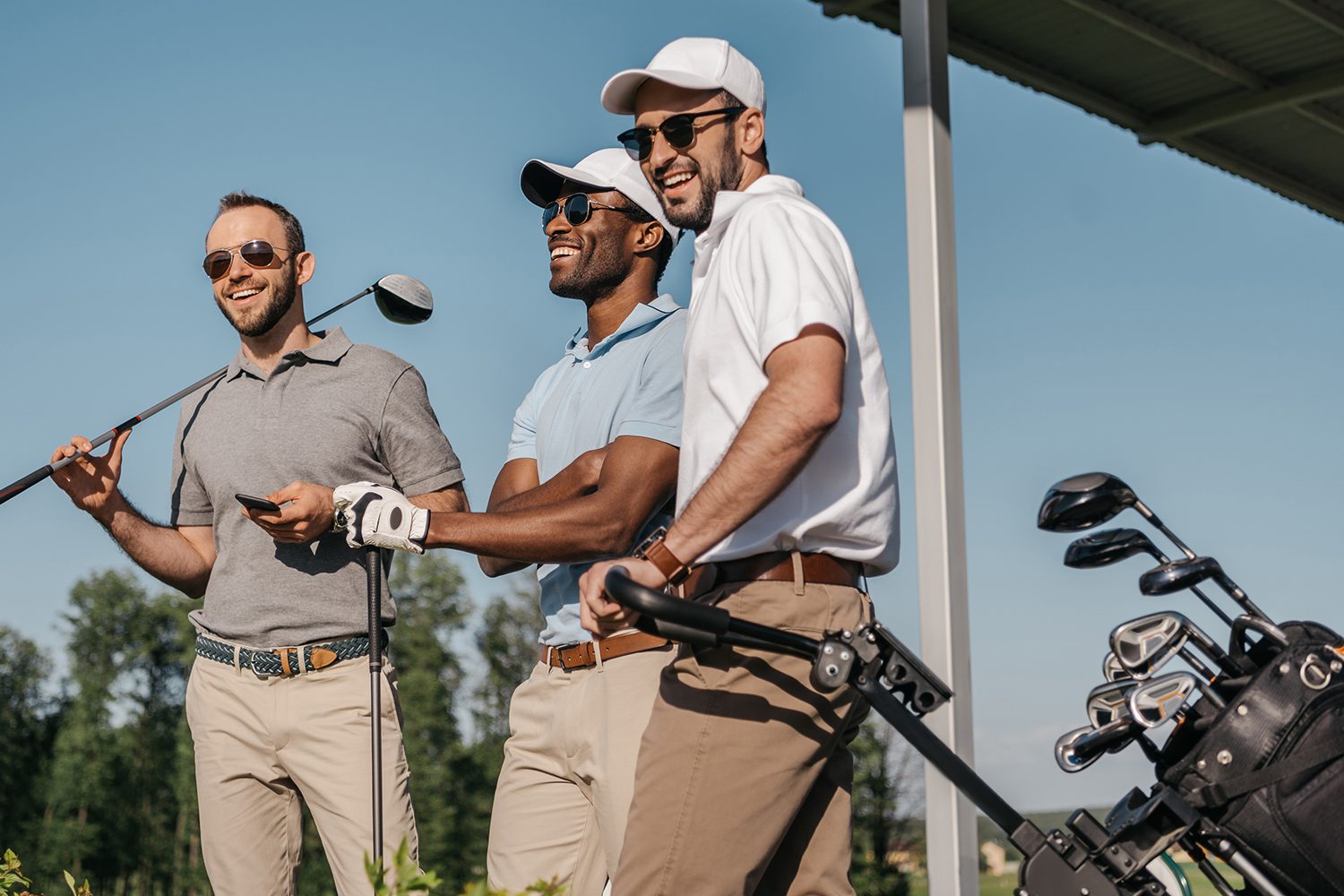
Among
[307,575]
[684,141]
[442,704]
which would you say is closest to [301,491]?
[307,575]

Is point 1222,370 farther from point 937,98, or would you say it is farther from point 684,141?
point 684,141

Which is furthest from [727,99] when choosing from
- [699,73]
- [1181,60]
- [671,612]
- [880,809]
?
[880,809]

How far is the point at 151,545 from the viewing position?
3268 millimetres

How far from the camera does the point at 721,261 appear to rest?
7.06 feet

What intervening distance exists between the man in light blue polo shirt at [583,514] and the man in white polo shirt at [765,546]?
0.42m

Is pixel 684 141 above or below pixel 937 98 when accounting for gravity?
below

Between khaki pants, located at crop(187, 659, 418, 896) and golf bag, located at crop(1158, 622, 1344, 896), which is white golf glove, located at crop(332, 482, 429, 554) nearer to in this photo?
khaki pants, located at crop(187, 659, 418, 896)

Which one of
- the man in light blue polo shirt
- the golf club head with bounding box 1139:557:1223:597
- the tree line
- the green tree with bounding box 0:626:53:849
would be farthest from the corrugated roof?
the green tree with bounding box 0:626:53:849

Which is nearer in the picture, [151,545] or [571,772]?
[571,772]

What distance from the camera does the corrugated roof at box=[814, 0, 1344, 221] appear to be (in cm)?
453

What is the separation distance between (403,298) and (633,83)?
111cm

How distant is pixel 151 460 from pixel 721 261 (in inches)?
202

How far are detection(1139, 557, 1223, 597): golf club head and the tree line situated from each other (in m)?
27.3

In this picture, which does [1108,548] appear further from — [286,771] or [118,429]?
[118,429]
